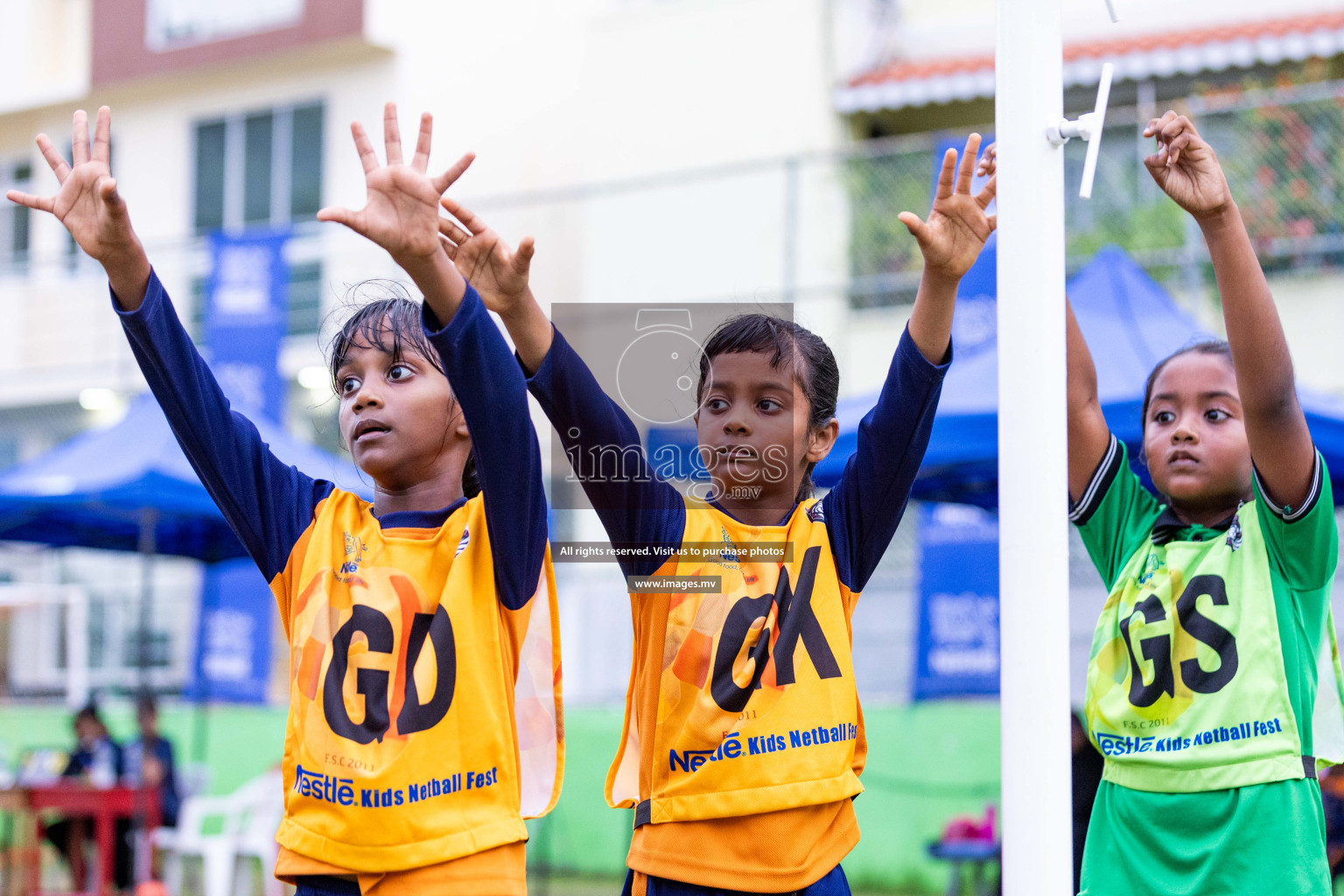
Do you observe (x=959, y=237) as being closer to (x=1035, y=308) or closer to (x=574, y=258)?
(x=1035, y=308)

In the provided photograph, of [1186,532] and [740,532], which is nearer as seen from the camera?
[740,532]

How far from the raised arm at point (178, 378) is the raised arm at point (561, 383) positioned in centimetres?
39

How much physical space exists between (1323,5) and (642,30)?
446 centimetres

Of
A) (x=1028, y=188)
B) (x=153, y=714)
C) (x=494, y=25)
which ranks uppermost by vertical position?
(x=494, y=25)

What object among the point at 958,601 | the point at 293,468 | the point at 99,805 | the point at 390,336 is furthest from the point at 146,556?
the point at 390,336

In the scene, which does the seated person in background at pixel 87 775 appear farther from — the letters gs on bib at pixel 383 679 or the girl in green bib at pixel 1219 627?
the girl in green bib at pixel 1219 627

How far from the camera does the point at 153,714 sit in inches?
283

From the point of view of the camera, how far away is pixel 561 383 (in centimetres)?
181

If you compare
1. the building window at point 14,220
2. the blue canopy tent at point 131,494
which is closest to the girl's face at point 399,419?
the blue canopy tent at point 131,494

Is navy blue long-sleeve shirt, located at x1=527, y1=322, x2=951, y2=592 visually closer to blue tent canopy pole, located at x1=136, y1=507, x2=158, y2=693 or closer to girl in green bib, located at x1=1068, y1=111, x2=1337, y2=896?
girl in green bib, located at x1=1068, y1=111, x2=1337, y2=896

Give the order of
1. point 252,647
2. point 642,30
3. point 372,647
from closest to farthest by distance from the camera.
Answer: point 372,647
point 252,647
point 642,30

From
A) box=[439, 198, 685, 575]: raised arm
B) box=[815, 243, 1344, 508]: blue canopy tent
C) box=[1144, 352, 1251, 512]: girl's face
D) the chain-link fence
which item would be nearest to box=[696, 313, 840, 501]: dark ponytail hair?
box=[439, 198, 685, 575]: raised arm

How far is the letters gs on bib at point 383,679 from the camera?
174 centimetres

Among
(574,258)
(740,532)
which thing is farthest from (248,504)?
(574,258)
